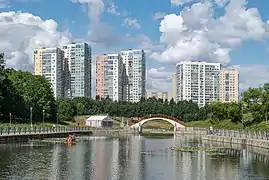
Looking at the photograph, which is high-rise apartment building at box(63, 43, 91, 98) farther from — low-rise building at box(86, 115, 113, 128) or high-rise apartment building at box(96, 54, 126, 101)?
low-rise building at box(86, 115, 113, 128)

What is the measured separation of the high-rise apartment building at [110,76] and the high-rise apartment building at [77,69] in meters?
4.62

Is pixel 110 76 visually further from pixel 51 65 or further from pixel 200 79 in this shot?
pixel 200 79

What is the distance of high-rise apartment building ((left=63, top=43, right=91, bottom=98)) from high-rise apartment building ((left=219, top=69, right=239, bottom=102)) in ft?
172

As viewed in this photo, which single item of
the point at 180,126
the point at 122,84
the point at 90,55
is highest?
the point at 90,55

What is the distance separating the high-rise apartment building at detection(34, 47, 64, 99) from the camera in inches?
6398

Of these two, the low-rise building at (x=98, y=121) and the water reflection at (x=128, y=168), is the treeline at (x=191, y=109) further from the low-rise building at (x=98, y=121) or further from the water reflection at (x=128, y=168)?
the water reflection at (x=128, y=168)

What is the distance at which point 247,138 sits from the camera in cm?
6022

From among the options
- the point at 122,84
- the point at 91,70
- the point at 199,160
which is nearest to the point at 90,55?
the point at 91,70

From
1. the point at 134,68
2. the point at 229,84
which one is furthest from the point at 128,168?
the point at 229,84

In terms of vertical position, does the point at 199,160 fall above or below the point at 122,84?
below

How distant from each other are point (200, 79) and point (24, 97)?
9379 centimetres

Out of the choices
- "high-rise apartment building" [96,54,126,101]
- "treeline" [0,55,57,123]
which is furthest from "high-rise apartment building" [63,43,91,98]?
"treeline" [0,55,57,123]

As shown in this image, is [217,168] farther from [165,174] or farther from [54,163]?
[54,163]

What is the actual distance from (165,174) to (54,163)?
960 centimetres
